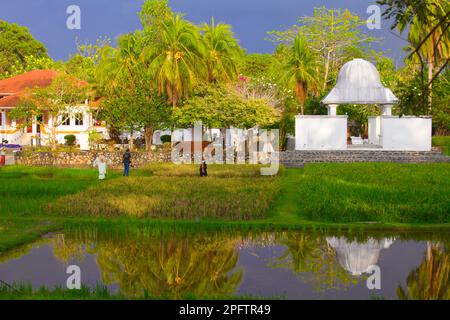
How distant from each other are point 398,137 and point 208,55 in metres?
17.9

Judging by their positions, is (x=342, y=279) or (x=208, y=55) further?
(x=208, y=55)

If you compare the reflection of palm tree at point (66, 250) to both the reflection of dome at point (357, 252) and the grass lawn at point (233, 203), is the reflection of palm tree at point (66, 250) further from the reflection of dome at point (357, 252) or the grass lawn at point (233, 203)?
the reflection of dome at point (357, 252)

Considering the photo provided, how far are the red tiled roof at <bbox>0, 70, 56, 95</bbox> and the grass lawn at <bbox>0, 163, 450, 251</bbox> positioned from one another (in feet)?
108

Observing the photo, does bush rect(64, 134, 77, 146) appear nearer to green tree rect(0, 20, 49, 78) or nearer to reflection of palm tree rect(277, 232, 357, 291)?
green tree rect(0, 20, 49, 78)

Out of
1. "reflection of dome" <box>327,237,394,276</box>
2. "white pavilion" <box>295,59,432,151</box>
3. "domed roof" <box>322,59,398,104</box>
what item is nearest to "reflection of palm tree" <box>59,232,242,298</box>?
"reflection of dome" <box>327,237,394,276</box>

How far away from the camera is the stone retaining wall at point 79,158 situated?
129ft

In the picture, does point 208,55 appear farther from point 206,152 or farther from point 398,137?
point 398,137

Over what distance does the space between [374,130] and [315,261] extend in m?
32.7

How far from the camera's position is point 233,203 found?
18.7 meters

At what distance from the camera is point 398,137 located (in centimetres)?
3794

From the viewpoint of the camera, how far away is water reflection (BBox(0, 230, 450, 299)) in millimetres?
10648

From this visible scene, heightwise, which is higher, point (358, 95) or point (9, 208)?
point (358, 95)

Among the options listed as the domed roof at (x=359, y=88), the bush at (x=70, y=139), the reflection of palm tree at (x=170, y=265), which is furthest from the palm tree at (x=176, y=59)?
the reflection of palm tree at (x=170, y=265)
